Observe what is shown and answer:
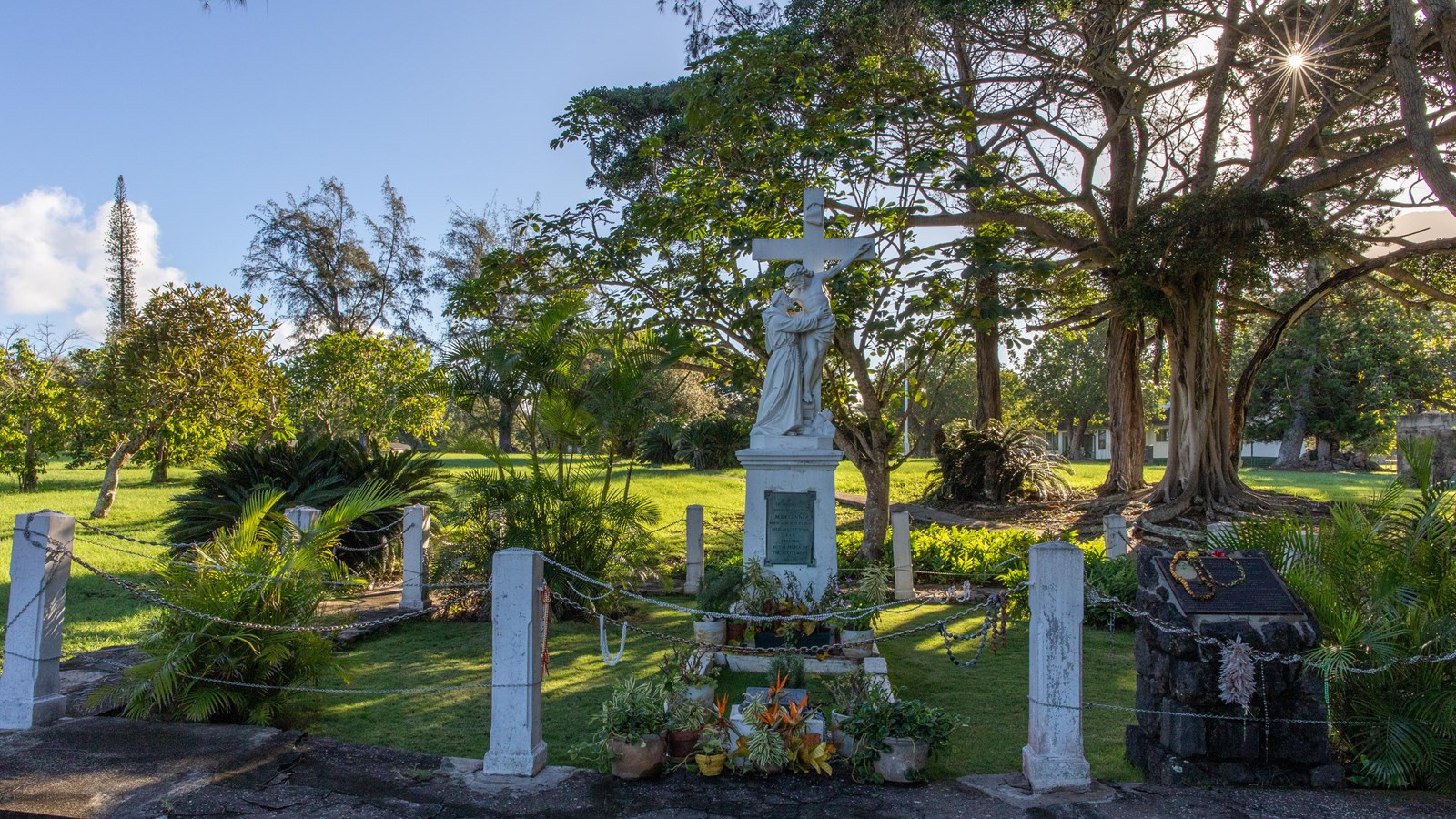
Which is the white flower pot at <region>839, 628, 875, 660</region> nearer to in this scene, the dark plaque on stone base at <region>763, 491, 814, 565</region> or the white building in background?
the dark plaque on stone base at <region>763, 491, 814, 565</region>

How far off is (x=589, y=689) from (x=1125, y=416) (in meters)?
16.1

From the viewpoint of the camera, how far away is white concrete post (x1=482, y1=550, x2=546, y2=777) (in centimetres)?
478

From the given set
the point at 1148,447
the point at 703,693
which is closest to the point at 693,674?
the point at 703,693

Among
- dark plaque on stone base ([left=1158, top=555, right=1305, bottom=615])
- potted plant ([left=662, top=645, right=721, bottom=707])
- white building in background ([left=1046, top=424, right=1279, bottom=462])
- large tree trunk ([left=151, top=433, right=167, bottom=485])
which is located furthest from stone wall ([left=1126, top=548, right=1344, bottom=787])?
white building in background ([left=1046, top=424, right=1279, bottom=462])

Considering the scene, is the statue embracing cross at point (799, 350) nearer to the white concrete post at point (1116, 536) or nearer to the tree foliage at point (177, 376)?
the white concrete post at point (1116, 536)

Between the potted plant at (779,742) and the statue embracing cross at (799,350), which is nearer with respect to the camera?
the potted plant at (779,742)

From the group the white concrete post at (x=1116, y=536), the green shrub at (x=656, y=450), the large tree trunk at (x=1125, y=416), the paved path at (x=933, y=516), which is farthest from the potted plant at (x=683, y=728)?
the green shrub at (x=656, y=450)

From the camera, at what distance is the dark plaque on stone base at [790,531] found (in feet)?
25.6

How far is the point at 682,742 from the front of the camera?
4.95m

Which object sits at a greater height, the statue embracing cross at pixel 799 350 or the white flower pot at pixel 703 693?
the statue embracing cross at pixel 799 350

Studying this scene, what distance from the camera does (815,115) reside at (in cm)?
1211

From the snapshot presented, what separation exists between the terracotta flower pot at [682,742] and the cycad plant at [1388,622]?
3.21 m

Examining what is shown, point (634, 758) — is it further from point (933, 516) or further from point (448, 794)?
point (933, 516)

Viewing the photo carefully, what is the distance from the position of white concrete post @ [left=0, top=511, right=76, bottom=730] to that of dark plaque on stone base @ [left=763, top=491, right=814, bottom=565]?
498cm
